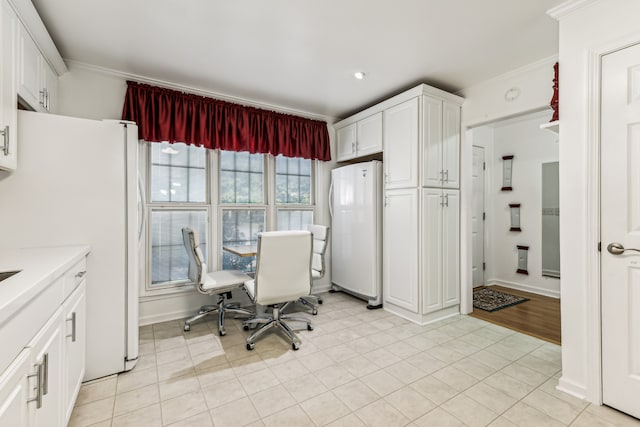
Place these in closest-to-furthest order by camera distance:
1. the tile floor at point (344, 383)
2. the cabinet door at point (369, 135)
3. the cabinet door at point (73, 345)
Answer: the cabinet door at point (73, 345)
the tile floor at point (344, 383)
the cabinet door at point (369, 135)

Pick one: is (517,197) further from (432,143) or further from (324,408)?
(324,408)

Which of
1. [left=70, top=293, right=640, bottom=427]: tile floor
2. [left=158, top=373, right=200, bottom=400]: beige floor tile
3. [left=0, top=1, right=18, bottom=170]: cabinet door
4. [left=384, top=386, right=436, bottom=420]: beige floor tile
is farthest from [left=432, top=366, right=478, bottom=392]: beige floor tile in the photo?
[left=0, top=1, right=18, bottom=170]: cabinet door

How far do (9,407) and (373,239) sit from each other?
10.3 ft

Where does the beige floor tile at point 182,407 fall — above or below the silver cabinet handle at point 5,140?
below

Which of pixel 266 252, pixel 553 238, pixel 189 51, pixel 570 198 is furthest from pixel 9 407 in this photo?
pixel 553 238

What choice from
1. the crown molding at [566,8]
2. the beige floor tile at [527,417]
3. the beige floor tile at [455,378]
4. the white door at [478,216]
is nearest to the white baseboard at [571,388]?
the beige floor tile at [527,417]

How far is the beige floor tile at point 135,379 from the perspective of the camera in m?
1.96

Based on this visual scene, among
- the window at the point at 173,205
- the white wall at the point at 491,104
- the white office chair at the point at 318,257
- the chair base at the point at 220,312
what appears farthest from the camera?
the white office chair at the point at 318,257

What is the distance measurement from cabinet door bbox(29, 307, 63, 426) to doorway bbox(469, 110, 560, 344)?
416 cm

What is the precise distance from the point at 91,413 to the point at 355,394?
1.57 metres

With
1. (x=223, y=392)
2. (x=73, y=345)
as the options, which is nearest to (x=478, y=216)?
(x=223, y=392)

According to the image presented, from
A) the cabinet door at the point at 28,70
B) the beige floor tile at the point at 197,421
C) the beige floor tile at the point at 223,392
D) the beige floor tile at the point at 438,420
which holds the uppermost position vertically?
the cabinet door at the point at 28,70

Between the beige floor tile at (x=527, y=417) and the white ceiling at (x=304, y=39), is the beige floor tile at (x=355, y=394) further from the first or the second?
the white ceiling at (x=304, y=39)

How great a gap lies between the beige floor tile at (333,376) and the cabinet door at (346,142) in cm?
267
